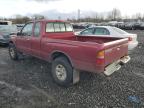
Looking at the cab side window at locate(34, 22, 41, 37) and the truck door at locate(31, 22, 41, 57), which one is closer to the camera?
the truck door at locate(31, 22, 41, 57)

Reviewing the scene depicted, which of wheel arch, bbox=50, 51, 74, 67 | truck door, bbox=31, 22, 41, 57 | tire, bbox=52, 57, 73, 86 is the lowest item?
tire, bbox=52, 57, 73, 86

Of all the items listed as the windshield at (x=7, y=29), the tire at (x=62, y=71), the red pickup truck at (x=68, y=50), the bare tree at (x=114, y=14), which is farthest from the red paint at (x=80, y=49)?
the bare tree at (x=114, y=14)

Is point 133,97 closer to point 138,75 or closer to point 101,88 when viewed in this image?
point 101,88

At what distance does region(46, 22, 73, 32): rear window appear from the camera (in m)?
6.37

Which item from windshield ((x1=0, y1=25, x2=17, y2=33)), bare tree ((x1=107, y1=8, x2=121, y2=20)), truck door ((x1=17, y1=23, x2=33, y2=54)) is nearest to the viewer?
truck door ((x1=17, y1=23, x2=33, y2=54))

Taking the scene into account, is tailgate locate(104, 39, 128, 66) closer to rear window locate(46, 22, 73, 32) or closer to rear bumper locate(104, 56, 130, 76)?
rear bumper locate(104, 56, 130, 76)

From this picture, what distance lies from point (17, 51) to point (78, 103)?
497 cm

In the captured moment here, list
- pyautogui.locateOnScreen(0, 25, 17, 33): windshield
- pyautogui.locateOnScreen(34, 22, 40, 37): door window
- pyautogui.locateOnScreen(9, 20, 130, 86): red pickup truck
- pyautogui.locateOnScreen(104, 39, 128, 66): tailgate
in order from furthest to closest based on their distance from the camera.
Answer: pyautogui.locateOnScreen(0, 25, 17, 33): windshield < pyautogui.locateOnScreen(34, 22, 40, 37): door window < pyautogui.locateOnScreen(104, 39, 128, 66): tailgate < pyautogui.locateOnScreen(9, 20, 130, 86): red pickup truck

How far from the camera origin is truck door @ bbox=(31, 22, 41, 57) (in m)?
6.20

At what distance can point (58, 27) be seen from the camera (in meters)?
6.82

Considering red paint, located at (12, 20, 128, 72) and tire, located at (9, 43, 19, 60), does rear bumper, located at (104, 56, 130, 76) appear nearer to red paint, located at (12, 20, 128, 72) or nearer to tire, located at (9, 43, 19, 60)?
red paint, located at (12, 20, 128, 72)

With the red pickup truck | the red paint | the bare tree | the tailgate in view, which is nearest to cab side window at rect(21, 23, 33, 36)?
the red pickup truck

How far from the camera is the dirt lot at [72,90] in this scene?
4297 millimetres

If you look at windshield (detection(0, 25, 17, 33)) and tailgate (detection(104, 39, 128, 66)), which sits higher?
windshield (detection(0, 25, 17, 33))
